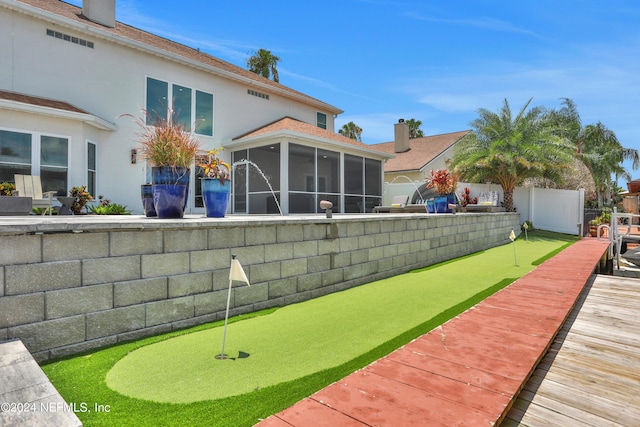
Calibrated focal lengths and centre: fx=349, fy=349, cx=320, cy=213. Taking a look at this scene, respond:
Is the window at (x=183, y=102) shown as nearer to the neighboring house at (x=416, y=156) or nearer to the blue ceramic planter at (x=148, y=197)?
the blue ceramic planter at (x=148, y=197)

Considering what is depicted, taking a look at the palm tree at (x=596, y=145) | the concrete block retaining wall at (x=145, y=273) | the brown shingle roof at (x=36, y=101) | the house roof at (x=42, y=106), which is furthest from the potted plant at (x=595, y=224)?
the brown shingle roof at (x=36, y=101)

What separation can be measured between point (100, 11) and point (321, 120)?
1039 centimetres

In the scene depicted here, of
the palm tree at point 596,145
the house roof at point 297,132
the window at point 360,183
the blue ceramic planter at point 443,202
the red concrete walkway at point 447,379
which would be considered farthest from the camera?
the palm tree at point 596,145

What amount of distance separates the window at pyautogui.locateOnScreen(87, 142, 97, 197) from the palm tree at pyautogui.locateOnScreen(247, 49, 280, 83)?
66.5 ft

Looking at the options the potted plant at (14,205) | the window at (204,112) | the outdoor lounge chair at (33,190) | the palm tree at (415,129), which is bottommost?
the potted plant at (14,205)

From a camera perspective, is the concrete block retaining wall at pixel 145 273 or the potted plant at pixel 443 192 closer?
the concrete block retaining wall at pixel 145 273

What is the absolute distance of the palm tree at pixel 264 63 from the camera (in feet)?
91.7

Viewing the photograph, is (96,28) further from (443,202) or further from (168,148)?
(443,202)

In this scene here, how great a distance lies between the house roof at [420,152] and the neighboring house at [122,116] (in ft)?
23.7

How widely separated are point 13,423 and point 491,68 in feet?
67.1

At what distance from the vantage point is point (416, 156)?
2403 cm

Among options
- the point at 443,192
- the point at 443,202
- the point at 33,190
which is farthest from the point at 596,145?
the point at 33,190

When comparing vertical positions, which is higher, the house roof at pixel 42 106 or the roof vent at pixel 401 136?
the roof vent at pixel 401 136

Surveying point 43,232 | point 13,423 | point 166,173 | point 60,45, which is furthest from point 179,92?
point 13,423
